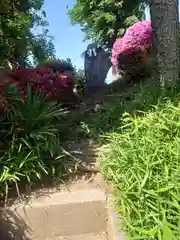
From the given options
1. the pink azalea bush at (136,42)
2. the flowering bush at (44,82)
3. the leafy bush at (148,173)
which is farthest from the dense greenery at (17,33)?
the leafy bush at (148,173)

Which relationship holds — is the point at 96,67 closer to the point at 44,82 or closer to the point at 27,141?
the point at 44,82

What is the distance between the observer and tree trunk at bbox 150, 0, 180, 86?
365 centimetres

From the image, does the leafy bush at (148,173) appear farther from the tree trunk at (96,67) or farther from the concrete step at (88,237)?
the tree trunk at (96,67)

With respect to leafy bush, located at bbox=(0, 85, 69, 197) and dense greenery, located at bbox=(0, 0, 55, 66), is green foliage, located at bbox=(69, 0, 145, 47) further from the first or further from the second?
leafy bush, located at bbox=(0, 85, 69, 197)

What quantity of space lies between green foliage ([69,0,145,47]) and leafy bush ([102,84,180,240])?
6.04m

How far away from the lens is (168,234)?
1.76 m

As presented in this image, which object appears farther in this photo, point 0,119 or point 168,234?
point 0,119

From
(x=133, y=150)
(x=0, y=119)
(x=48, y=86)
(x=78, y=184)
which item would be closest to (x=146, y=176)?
(x=133, y=150)

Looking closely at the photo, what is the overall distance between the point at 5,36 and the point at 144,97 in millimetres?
4544

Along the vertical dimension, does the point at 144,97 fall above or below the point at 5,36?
below

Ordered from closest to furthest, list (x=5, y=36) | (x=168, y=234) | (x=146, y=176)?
(x=168, y=234) < (x=146, y=176) < (x=5, y=36)

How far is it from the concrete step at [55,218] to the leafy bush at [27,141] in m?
0.25

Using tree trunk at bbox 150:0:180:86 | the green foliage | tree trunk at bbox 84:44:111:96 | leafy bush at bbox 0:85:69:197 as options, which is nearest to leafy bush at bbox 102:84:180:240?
leafy bush at bbox 0:85:69:197

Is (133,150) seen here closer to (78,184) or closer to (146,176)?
(146,176)
